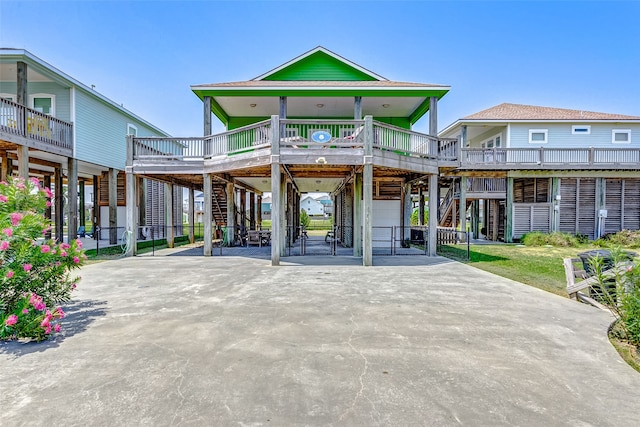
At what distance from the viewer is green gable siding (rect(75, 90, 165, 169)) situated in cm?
1364

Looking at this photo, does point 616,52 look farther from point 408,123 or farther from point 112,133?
point 112,133

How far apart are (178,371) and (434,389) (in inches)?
96.7

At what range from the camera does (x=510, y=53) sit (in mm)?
15562

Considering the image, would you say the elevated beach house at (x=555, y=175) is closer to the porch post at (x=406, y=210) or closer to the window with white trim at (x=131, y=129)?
the porch post at (x=406, y=210)

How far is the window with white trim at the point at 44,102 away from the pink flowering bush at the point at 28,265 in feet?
39.0

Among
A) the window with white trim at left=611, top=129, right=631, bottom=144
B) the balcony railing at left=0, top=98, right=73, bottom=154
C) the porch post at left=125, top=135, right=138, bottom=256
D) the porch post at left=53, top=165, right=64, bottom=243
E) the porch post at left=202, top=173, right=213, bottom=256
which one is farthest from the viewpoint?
the window with white trim at left=611, top=129, right=631, bottom=144

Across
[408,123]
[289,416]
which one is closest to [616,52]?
[408,123]

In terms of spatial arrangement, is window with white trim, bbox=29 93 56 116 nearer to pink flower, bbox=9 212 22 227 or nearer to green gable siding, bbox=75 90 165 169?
green gable siding, bbox=75 90 165 169

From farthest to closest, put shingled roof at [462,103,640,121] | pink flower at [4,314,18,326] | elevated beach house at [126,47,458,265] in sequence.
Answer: shingled roof at [462,103,640,121] < elevated beach house at [126,47,458,265] < pink flower at [4,314,18,326]

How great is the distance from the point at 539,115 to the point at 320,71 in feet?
48.1

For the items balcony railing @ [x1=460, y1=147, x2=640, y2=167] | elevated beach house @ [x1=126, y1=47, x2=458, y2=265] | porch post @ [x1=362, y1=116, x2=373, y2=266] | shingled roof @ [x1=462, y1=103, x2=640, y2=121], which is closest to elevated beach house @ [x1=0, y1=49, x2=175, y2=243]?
elevated beach house @ [x1=126, y1=47, x2=458, y2=265]

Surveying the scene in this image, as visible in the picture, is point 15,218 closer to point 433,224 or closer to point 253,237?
point 433,224

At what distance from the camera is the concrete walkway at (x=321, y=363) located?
94.8 inches

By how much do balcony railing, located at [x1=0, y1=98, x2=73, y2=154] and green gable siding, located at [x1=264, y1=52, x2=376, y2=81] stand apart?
8790mm
